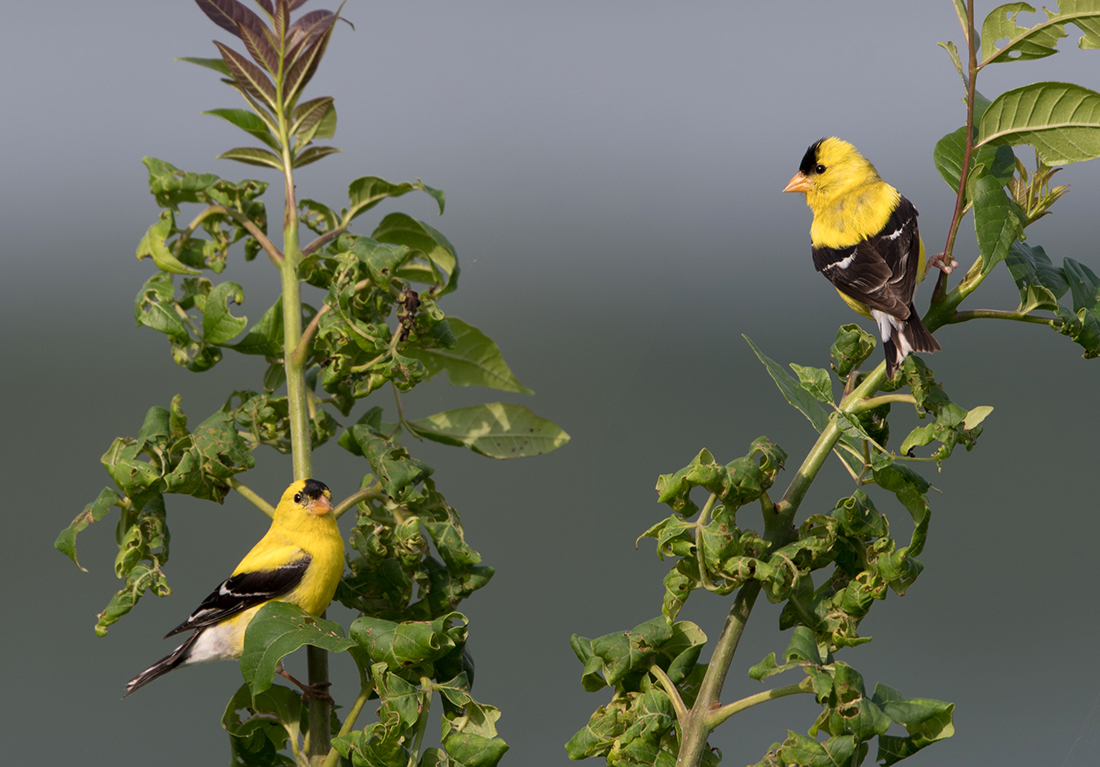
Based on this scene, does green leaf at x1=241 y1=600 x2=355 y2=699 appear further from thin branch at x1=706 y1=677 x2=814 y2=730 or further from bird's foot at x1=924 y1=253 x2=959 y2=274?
bird's foot at x1=924 y1=253 x2=959 y2=274

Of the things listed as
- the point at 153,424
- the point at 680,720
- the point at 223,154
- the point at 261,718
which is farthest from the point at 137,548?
the point at 680,720

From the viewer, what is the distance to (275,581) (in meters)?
1.23

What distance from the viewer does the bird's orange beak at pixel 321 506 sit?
3.72 ft

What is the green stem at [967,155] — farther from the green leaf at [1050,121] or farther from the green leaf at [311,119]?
the green leaf at [311,119]

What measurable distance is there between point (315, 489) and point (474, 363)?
13.1 inches

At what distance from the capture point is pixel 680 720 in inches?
34.5

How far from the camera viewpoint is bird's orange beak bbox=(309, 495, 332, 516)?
1133 millimetres

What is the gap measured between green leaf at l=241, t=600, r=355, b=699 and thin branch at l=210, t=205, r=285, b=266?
0.46 m

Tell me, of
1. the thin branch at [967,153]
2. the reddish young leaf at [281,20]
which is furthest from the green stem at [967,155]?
the reddish young leaf at [281,20]

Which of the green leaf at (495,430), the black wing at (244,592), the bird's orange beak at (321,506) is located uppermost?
the green leaf at (495,430)

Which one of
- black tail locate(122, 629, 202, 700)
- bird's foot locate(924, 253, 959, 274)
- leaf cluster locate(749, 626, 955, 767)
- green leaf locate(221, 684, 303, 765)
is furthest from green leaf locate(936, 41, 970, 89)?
black tail locate(122, 629, 202, 700)

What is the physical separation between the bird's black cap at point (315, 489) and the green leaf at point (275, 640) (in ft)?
0.66

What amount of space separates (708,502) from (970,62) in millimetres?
457

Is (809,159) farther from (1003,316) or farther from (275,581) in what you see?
(275,581)
